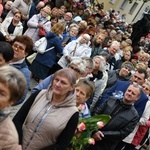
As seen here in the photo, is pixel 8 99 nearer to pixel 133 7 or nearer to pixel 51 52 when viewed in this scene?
pixel 51 52

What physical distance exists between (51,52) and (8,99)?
4.51m

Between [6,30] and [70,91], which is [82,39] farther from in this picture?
A: [70,91]

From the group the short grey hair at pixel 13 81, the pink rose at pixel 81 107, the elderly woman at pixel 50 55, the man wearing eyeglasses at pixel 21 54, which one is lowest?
the elderly woman at pixel 50 55

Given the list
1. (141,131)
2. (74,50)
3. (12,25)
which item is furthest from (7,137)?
(12,25)

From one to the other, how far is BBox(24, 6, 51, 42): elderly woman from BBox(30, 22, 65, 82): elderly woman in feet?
2.86

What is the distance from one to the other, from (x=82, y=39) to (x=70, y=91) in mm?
4073

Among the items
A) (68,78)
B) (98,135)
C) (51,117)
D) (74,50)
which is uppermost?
(68,78)

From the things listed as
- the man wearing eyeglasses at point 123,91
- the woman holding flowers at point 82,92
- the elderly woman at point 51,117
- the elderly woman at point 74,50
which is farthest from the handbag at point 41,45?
the elderly woman at point 51,117

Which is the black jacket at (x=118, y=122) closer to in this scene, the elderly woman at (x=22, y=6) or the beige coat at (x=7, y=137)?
the beige coat at (x=7, y=137)

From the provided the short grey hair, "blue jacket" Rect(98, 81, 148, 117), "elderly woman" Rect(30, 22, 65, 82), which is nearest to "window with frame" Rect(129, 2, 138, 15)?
"elderly woman" Rect(30, 22, 65, 82)

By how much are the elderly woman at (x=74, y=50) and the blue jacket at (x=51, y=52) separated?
0.59 ft

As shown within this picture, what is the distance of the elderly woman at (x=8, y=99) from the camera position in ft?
6.41

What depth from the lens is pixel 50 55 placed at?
6477 mm

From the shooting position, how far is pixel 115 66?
823 cm
